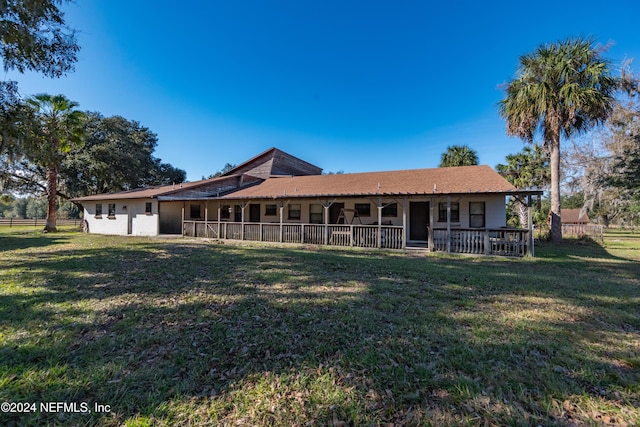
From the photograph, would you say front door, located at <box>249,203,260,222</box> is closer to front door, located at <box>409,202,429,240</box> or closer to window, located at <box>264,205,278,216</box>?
window, located at <box>264,205,278,216</box>

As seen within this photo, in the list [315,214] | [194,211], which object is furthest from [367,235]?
→ [194,211]

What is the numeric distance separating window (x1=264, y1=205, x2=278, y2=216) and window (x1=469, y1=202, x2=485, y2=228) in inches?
424

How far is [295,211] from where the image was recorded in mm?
16891

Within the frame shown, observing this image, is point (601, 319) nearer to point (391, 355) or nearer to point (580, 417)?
point (580, 417)

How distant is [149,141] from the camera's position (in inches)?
1367

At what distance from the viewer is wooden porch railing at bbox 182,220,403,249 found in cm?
1289

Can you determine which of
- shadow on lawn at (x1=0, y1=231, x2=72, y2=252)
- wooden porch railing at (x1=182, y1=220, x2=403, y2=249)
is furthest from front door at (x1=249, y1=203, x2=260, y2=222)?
shadow on lawn at (x1=0, y1=231, x2=72, y2=252)

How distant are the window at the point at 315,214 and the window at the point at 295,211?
29.4 inches

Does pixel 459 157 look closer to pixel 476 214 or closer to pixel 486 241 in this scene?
pixel 476 214

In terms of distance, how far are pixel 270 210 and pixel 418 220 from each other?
887 centimetres

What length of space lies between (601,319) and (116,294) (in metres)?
8.34

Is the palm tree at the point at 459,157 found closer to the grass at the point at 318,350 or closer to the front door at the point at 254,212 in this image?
the front door at the point at 254,212

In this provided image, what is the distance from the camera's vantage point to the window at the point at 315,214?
53.3 ft

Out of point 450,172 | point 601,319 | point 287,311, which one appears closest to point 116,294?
point 287,311
